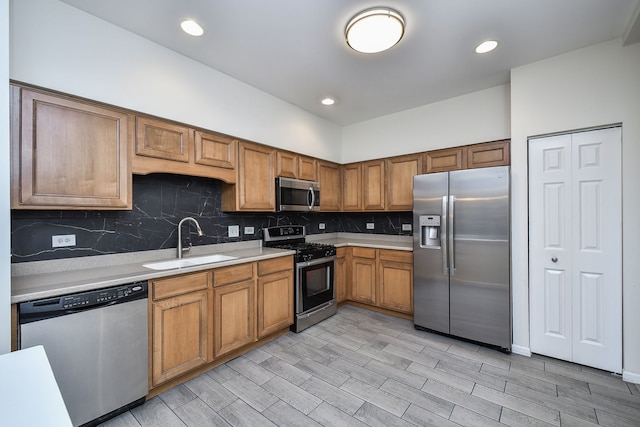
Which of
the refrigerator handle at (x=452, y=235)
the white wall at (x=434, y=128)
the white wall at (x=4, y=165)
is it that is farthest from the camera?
the white wall at (x=434, y=128)

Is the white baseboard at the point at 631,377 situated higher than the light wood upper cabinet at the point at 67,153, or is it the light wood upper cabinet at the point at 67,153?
the light wood upper cabinet at the point at 67,153

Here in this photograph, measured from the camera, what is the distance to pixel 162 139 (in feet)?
7.54

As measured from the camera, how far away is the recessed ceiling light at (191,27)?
208cm

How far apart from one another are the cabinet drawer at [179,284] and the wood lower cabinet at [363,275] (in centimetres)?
217

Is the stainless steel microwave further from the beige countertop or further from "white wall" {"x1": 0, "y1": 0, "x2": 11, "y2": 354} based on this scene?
"white wall" {"x1": 0, "y1": 0, "x2": 11, "y2": 354}

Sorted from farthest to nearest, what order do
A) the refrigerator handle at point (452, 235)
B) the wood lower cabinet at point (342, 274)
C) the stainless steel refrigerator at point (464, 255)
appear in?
the wood lower cabinet at point (342, 274)
the refrigerator handle at point (452, 235)
the stainless steel refrigerator at point (464, 255)

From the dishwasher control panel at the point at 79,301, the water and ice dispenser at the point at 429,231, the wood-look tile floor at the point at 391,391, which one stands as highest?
the water and ice dispenser at the point at 429,231

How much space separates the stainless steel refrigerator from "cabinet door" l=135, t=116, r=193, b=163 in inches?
97.7

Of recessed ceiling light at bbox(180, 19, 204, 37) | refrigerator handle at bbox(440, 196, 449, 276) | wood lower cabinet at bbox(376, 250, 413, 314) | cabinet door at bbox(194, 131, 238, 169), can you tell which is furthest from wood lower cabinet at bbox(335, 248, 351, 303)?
recessed ceiling light at bbox(180, 19, 204, 37)

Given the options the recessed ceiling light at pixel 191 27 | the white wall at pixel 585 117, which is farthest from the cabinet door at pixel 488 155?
the recessed ceiling light at pixel 191 27

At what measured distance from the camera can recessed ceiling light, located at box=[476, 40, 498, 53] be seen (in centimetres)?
232

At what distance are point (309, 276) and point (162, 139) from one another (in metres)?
2.07

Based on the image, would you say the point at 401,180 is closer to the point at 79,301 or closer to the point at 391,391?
the point at 391,391

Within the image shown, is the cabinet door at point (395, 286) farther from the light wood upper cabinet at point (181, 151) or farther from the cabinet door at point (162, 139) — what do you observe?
the cabinet door at point (162, 139)
